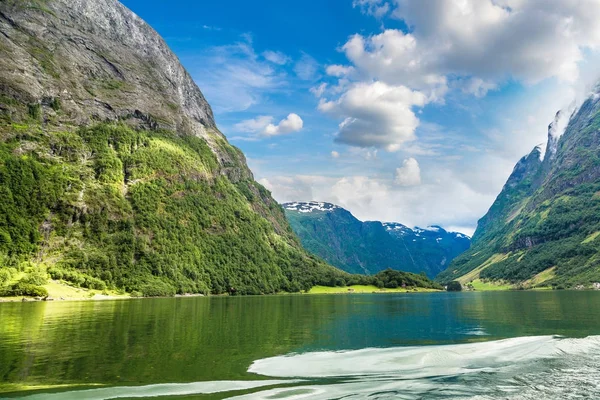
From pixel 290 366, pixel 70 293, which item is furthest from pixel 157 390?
pixel 70 293

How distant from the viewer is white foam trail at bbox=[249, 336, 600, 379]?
28.9m

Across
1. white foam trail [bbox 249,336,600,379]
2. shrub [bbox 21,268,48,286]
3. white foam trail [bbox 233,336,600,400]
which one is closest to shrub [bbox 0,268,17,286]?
shrub [bbox 21,268,48,286]

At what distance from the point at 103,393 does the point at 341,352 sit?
21071 millimetres

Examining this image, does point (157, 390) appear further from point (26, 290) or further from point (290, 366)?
point (26, 290)

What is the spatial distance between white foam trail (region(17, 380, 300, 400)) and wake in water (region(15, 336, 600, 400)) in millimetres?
55

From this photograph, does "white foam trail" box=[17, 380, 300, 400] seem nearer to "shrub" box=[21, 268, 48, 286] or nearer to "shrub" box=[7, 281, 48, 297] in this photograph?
"shrub" box=[7, 281, 48, 297]

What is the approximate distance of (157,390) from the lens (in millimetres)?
23953

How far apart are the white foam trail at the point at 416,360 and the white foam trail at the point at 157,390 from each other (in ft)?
11.8

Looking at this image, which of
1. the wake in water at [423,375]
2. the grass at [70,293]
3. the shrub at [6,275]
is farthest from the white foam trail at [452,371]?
the grass at [70,293]

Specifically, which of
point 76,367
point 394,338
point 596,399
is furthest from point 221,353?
point 596,399

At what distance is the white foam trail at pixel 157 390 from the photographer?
73.6ft

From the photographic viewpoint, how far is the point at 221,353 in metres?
38.0

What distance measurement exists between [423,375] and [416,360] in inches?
176

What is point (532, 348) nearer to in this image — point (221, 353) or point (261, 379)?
point (261, 379)
